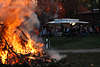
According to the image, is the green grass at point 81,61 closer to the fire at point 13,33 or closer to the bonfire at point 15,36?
the bonfire at point 15,36

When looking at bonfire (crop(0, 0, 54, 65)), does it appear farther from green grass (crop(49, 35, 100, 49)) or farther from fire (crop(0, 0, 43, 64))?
green grass (crop(49, 35, 100, 49))

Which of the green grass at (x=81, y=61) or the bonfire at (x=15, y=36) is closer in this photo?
the green grass at (x=81, y=61)

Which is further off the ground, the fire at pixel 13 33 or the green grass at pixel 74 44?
the fire at pixel 13 33

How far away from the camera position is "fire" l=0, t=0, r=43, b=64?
899 centimetres

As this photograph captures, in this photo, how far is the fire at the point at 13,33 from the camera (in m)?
8.99

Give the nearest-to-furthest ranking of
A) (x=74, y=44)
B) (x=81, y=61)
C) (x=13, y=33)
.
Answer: (x=13, y=33) → (x=81, y=61) → (x=74, y=44)

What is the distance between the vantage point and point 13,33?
32.0ft

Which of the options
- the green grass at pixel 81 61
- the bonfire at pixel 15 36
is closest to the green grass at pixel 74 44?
the green grass at pixel 81 61

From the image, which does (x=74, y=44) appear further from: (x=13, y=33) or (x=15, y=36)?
(x=13, y=33)

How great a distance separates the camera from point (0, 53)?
923 cm

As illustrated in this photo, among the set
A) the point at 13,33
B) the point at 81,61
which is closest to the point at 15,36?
the point at 13,33

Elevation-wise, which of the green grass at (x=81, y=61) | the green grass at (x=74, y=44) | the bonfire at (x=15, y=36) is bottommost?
the green grass at (x=74, y=44)

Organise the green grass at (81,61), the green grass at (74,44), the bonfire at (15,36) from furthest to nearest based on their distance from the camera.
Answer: the green grass at (74,44) → the bonfire at (15,36) → the green grass at (81,61)

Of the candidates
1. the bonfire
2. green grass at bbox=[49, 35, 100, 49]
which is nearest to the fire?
the bonfire
